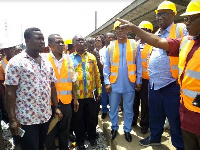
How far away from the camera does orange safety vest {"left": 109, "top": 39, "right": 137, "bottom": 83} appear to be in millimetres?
3477

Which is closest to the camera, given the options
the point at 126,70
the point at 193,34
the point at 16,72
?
the point at 193,34

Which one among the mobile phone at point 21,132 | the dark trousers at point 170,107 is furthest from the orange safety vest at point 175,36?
the mobile phone at point 21,132

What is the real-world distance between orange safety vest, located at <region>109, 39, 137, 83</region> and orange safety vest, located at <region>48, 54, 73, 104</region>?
88 centimetres

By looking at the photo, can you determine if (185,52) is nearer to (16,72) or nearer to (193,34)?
(193,34)

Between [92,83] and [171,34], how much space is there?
5.98 feet

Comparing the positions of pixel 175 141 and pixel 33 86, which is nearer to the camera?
pixel 33 86

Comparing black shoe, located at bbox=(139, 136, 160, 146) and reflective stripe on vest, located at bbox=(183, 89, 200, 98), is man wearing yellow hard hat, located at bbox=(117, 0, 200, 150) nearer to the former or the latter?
reflective stripe on vest, located at bbox=(183, 89, 200, 98)

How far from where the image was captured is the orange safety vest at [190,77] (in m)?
1.80

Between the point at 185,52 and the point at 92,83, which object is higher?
the point at 185,52

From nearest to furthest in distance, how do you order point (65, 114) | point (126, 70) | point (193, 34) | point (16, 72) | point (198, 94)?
point (198, 94)
point (193, 34)
point (16, 72)
point (65, 114)
point (126, 70)

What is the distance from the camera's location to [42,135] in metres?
2.54

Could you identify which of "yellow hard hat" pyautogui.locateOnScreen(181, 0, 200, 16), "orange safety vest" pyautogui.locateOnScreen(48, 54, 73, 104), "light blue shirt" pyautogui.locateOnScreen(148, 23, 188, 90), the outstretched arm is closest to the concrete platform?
"light blue shirt" pyautogui.locateOnScreen(148, 23, 188, 90)

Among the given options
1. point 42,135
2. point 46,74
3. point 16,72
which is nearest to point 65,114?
point 42,135

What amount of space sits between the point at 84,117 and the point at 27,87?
1912 mm
